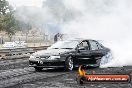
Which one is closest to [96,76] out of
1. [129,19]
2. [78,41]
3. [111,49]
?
[78,41]

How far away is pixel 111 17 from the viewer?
129 ft

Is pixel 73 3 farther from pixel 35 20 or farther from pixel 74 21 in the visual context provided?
pixel 35 20

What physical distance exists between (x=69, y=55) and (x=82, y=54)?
3.18ft

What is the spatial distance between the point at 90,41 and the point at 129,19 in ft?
60.6

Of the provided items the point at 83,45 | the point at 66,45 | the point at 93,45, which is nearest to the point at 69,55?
the point at 66,45

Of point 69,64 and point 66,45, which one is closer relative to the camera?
point 69,64

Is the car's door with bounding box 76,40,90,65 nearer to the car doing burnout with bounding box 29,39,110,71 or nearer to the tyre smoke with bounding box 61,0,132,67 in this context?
the car doing burnout with bounding box 29,39,110,71

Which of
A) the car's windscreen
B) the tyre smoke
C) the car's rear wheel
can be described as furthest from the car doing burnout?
the tyre smoke

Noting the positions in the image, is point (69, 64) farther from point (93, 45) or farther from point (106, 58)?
point (106, 58)

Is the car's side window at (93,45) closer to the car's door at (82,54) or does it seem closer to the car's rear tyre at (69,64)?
the car's door at (82,54)

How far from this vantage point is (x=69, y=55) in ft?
50.5

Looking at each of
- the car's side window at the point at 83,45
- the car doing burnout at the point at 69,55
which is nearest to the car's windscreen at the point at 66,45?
the car doing burnout at the point at 69,55

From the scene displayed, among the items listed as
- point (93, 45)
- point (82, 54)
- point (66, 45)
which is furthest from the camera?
point (93, 45)

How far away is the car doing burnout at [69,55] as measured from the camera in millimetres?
14992
